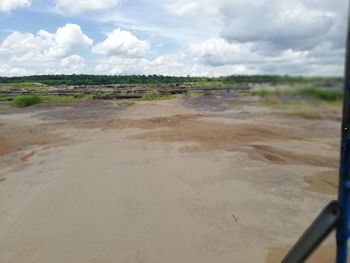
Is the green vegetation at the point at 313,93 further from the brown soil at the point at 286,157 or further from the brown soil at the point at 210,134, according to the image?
the brown soil at the point at 210,134

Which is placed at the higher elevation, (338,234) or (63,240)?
(338,234)

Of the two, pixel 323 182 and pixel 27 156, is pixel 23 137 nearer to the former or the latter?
pixel 27 156

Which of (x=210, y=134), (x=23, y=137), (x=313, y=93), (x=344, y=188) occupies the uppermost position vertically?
(x=313, y=93)

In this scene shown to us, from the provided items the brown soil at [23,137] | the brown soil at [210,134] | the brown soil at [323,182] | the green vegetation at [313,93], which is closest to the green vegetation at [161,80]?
the green vegetation at [313,93]

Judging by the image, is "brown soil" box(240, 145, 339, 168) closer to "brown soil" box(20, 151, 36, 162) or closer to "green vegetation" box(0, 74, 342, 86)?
"green vegetation" box(0, 74, 342, 86)

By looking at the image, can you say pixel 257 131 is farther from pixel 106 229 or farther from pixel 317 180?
pixel 106 229

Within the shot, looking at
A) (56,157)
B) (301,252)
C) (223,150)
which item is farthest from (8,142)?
(301,252)

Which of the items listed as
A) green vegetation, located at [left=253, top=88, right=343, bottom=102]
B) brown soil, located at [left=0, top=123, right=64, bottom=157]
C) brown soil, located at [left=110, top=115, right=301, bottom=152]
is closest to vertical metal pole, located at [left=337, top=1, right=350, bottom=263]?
green vegetation, located at [left=253, top=88, right=343, bottom=102]

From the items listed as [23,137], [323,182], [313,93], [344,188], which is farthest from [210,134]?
[313,93]
